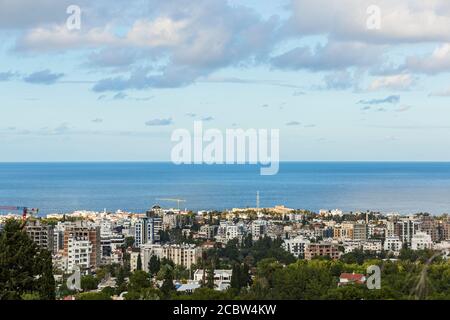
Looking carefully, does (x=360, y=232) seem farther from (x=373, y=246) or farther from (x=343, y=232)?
(x=373, y=246)

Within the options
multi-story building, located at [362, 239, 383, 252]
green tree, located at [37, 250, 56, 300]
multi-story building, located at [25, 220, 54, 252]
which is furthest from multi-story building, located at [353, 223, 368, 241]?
green tree, located at [37, 250, 56, 300]

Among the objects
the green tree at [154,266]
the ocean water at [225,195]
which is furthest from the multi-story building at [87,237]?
the ocean water at [225,195]

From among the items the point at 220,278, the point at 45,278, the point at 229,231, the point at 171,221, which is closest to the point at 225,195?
the point at 171,221
